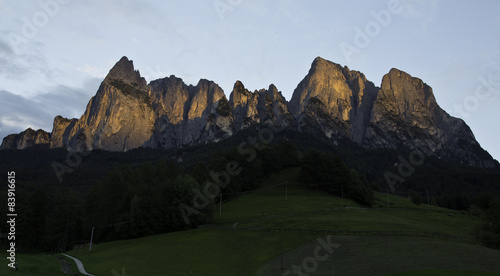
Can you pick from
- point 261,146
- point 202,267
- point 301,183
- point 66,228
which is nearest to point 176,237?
point 202,267

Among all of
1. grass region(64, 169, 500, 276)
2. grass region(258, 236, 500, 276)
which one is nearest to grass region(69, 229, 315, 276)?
grass region(64, 169, 500, 276)

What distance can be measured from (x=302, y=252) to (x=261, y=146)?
9092cm

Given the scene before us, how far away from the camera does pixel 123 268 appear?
53.3 meters

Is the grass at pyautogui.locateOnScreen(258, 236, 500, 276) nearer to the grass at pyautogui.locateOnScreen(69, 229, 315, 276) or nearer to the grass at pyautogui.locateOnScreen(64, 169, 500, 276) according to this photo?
the grass at pyautogui.locateOnScreen(64, 169, 500, 276)

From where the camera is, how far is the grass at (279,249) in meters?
43.2

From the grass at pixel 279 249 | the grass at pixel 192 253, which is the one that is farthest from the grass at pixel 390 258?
the grass at pixel 192 253

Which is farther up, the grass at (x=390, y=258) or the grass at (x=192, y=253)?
the grass at (x=390, y=258)

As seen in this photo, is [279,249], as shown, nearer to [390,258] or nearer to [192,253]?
[192,253]

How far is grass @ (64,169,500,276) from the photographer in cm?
4316

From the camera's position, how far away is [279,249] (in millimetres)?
58594

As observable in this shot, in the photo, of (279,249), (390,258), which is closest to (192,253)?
(279,249)

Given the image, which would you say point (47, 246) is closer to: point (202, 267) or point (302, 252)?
point (202, 267)

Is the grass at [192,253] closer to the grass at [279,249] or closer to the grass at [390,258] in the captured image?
the grass at [279,249]

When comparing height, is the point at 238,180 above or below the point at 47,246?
above
